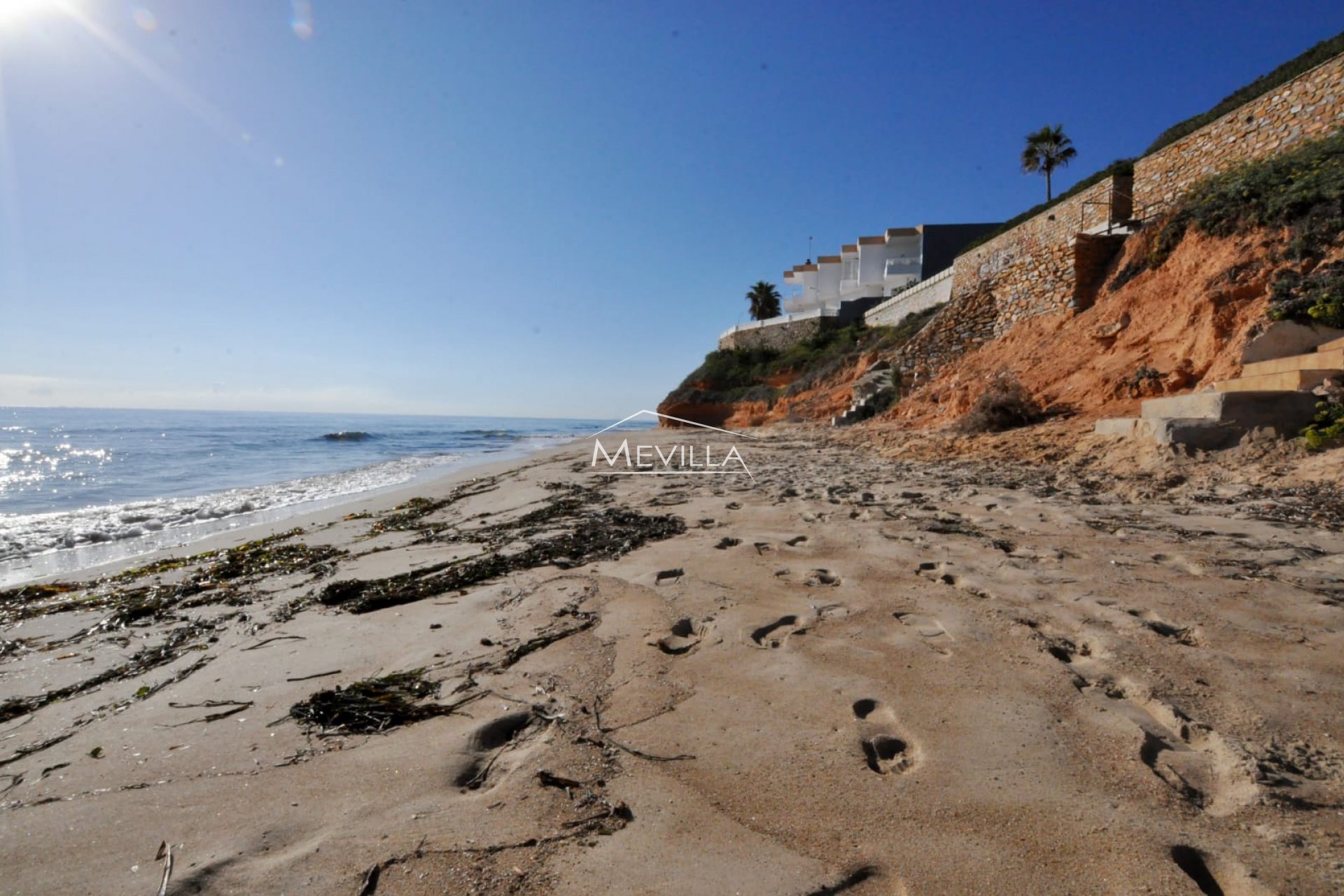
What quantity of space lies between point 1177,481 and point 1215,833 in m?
4.52

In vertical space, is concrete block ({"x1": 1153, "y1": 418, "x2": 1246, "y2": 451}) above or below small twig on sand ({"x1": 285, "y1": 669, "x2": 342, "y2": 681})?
above

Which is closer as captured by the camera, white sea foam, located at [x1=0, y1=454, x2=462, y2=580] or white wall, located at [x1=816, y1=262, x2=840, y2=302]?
white sea foam, located at [x1=0, y1=454, x2=462, y2=580]

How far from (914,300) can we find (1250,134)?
1166 centimetres

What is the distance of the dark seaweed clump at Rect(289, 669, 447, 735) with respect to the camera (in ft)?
6.59

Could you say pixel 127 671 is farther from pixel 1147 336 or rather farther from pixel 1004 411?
pixel 1147 336

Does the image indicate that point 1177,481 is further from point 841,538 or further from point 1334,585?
point 841,538

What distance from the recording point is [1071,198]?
42.7ft

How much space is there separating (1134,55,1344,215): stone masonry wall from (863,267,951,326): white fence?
688cm

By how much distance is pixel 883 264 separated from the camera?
3394 cm

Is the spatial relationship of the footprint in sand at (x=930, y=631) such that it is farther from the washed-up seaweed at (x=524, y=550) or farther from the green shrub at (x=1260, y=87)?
the green shrub at (x=1260, y=87)

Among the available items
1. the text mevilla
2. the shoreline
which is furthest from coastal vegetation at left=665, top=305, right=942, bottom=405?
the shoreline

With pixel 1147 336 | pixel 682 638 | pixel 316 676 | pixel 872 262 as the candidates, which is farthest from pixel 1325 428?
pixel 872 262

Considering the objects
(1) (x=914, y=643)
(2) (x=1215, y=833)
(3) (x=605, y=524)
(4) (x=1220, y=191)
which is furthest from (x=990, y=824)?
→ (4) (x=1220, y=191)

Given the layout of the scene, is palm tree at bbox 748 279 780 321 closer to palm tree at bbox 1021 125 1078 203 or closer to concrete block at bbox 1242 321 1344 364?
palm tree at bbox 1021 125 1078 203
